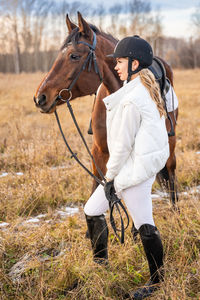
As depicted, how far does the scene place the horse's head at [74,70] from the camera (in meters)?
2.82

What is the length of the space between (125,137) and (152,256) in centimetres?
86

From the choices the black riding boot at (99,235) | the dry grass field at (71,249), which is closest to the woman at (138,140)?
the dry grass field at (71,249)

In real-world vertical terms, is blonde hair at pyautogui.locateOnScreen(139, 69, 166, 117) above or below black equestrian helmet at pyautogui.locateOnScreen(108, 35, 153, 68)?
below

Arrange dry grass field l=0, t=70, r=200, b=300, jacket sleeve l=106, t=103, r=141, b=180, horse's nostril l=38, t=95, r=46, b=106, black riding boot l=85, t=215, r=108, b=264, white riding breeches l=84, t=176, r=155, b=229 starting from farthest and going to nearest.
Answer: horse's nostril l=38, t=95, r=46, b=106
black riding boot l=85, t=215, r=108, b=264
dry grass field l=0, t=70, r=200, b=300
white riding breeches l=84, t=176, r=155, b=229
jacket sleeve l=106, t=103, r=141, b=180

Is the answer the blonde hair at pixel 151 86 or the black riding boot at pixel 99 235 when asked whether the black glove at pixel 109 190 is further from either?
the blonde hair at pixel 151 86

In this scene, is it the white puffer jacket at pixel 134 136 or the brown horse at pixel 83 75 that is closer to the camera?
the white puffer jacket at pixel 134 136

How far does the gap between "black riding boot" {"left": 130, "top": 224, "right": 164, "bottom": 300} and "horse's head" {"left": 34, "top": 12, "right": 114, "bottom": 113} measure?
4.58 feet

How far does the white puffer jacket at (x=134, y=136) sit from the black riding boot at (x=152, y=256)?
36 cm

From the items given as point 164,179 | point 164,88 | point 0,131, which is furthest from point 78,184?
point 0,131

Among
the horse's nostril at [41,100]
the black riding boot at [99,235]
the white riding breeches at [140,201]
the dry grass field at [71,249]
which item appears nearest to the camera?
the white riding breeches at [140,201]

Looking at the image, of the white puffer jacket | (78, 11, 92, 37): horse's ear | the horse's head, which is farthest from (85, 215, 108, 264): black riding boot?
(78, 11, 92, 37): horse's ear

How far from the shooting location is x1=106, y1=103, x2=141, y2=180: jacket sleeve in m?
1.92

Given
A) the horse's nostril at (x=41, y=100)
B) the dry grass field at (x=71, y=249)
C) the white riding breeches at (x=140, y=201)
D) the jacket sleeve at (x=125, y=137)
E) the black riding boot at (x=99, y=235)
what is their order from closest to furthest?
the jacket sleeve at (x=125, y=137)
the white riding breeches at (x=140, y=201)
the dry grass field at (x=71, y=249)
the black riding boot at (x=99, y=235)
the horse's nostril at (x=41, y=100)

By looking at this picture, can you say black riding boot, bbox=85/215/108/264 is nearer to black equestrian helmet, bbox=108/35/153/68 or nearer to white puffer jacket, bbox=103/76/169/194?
white puffer jacket, bbox=103/76/169/194
